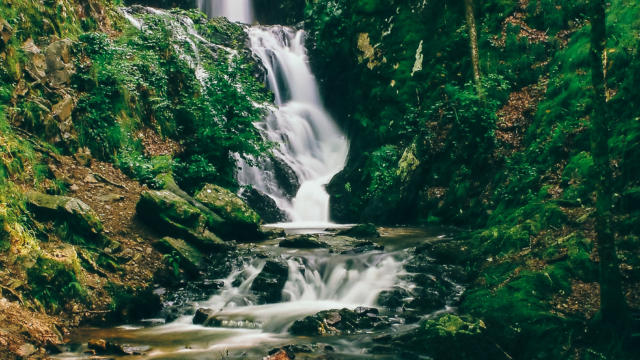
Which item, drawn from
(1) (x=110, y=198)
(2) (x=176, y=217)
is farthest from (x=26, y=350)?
(2) (x=176, y=217)

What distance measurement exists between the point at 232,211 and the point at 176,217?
2.21 metres

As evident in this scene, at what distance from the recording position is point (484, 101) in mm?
12602

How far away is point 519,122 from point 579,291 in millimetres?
6823

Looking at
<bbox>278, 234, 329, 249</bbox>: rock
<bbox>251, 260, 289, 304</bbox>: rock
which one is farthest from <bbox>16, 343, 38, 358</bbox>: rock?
<bbox>278, 234, 329, 249</bbox>: rock

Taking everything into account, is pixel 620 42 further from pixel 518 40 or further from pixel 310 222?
pixel 310 222

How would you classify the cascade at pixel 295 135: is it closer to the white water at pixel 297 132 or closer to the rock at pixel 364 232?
the white water at pixel 297 132

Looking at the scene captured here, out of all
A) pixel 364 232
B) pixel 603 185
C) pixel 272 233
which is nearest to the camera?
pixel 603 185

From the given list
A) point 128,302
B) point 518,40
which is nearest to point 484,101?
point 518,40

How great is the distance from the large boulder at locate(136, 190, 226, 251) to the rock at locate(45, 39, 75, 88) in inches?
129

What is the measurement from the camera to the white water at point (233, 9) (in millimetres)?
38400

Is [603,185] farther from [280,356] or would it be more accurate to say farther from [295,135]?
[295,135]

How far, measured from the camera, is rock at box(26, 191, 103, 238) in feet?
25.1

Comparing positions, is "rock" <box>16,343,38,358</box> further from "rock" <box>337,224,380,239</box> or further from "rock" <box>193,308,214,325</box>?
"rock" <box>337,224,380,239</box>

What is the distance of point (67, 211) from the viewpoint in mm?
7848
